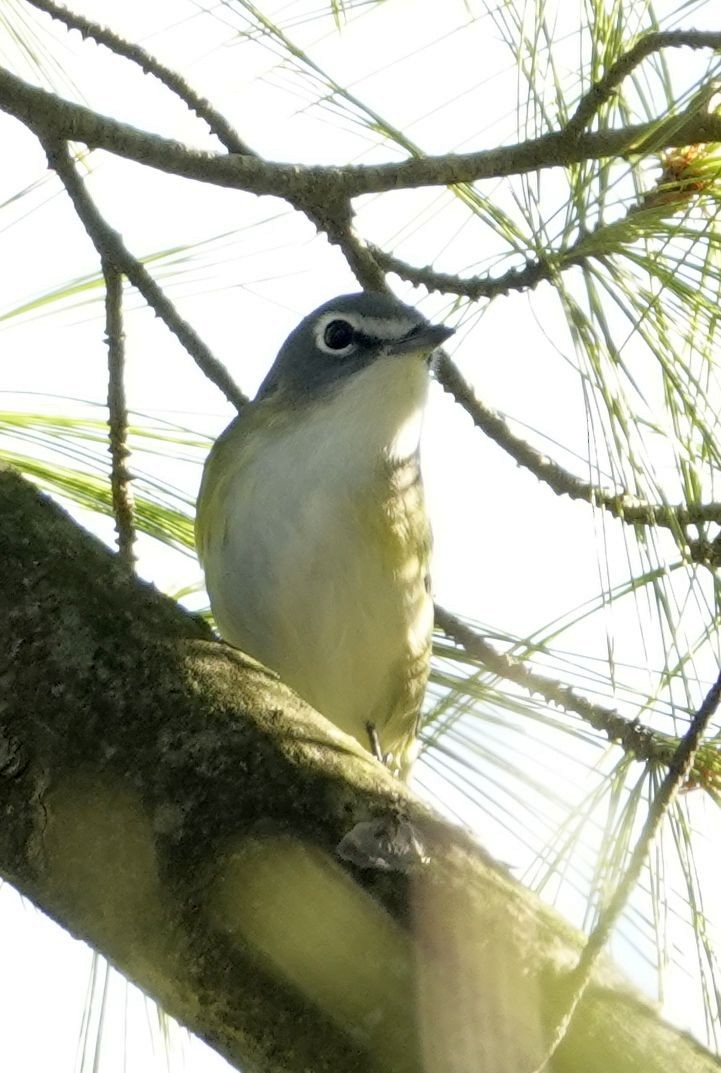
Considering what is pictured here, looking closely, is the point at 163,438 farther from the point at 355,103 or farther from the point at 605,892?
the point at 605,892

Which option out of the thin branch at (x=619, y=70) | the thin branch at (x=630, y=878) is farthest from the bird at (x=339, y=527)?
the thin branch at (x=630, y=878)

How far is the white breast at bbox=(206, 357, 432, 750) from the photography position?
9.68ft

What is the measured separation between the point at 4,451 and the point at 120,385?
1.56 ft

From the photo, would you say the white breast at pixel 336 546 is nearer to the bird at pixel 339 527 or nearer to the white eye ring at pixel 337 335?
the bird at pixel 339 527

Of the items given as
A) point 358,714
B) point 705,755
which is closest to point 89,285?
point 358,714

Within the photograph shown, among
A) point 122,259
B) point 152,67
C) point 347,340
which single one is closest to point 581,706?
point 347,340

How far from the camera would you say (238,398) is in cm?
322

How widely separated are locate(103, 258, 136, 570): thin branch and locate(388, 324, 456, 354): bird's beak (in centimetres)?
64

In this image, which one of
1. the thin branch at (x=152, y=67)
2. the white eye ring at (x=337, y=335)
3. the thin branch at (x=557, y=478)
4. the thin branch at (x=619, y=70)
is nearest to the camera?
the thin branch at (x=619, y=70)

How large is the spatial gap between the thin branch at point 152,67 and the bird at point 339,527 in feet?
1.61

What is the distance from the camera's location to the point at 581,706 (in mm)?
2586

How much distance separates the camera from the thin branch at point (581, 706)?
2377mm

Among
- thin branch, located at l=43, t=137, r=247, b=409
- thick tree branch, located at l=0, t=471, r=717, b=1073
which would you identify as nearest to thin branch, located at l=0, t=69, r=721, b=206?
thin branch, located at l=43, t=137, r=247, b=409

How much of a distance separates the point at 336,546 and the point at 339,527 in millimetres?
45
